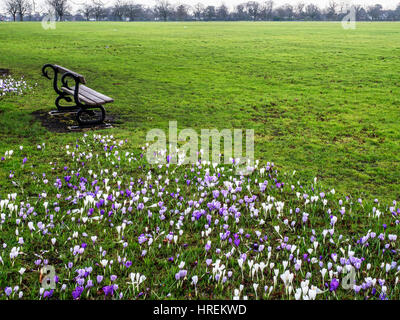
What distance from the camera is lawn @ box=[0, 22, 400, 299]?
365 centimetres

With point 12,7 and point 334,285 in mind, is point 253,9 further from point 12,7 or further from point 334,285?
point 334,285

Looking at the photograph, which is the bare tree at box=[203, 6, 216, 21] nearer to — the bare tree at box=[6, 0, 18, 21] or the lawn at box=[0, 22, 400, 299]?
the bare tree at box=[6, 0, 18, 21]

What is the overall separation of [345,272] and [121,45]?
1157 inches

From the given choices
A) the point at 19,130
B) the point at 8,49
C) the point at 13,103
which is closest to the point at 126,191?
the point at 19,130

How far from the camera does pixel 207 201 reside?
549cm

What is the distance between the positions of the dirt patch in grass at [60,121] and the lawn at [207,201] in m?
0.27

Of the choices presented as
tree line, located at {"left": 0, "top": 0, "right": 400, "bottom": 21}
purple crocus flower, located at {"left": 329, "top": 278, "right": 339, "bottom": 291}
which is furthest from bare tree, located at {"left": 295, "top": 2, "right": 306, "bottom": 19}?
purple crocus flower, located at {"left": 329, "top": 278, "right": 339, "bottom": 291}

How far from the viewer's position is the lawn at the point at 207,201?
365 cm

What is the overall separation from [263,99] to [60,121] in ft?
24.8

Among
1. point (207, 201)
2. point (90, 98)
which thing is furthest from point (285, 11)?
point (207, 201)

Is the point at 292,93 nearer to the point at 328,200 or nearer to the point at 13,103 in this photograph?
the point at 328,200

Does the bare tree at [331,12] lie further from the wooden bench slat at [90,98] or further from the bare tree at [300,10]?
the wooden bench slat at [90,98]

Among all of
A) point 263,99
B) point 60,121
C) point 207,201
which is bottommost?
point 207,201

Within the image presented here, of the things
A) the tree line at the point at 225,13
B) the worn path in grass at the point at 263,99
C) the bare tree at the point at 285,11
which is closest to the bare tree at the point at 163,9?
the tree line at the point at 225,13
